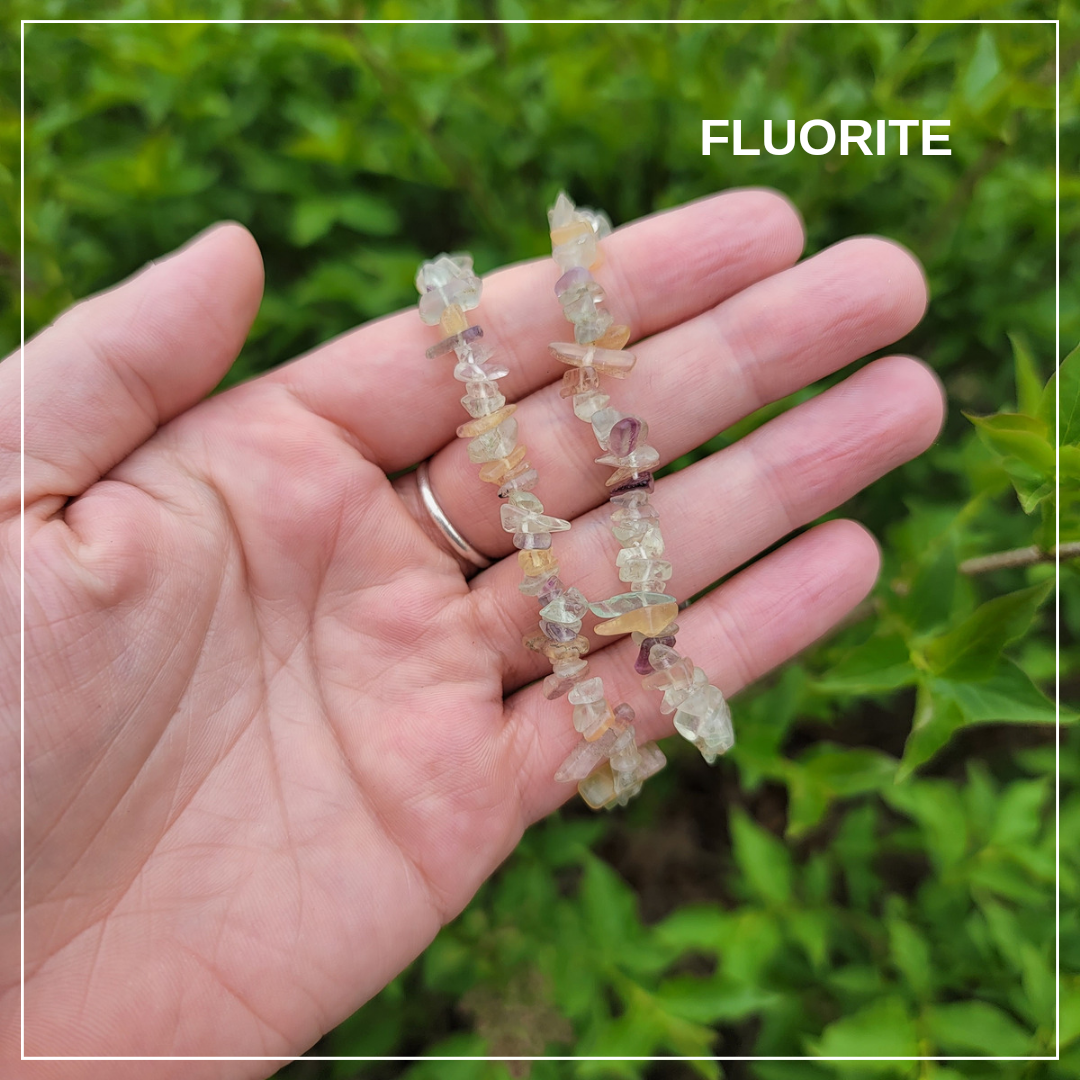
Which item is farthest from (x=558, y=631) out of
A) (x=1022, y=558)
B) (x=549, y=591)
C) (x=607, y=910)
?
(x=1022, y=558)

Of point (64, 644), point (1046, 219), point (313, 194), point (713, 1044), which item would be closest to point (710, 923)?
point (713, 1044)

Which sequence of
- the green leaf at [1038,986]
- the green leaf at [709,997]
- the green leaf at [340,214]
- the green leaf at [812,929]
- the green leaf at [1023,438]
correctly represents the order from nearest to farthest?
the green leaf at [1023,438], the green leaf at [1038,986], the green leaf at [709,997], the green leaf at [812,929], the green leaf at [340,214]

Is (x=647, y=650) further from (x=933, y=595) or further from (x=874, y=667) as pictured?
(x=933, y=595)

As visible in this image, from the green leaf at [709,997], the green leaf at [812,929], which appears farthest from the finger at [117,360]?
the green leaf at [812,929]

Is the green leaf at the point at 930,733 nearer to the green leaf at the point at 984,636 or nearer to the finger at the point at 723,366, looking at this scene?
the green leaf at the point at 984,636

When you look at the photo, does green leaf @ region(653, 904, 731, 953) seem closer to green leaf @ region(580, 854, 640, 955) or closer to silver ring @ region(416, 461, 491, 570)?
green leaf @ region(580, 854, 640, 955)

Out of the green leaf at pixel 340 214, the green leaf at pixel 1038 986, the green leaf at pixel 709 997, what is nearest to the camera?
the green leaf at pixel 1038 986
